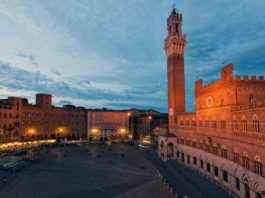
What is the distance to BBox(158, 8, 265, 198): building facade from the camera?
77.8 ft

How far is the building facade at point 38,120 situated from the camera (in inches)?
2441

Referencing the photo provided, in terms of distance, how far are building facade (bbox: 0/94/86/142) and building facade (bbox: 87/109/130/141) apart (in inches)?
180

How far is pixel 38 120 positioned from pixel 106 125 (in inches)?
1211

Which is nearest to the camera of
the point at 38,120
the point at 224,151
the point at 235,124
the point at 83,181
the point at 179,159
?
the point at 235,124

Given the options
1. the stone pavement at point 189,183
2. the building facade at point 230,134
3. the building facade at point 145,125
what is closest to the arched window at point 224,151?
the building facade at point 230,134

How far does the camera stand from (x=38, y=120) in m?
73.1

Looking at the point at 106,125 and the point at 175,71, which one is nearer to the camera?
the point at 175,71

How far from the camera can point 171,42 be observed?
54875 millimetres

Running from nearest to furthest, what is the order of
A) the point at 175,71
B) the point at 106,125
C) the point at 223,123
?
the point at 223,123
the point at 175,71
the point at 106,125

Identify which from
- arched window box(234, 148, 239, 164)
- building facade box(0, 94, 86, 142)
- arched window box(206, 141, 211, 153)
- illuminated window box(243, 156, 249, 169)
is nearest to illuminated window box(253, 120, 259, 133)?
illuminated window box(243, 156, 249, 169)

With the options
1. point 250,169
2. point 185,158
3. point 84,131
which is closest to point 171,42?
point 185,158

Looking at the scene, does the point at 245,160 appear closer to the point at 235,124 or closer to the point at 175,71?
the point at 235,124

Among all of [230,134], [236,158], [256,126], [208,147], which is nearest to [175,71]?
[208,147]

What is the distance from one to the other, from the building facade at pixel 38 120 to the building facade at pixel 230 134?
187 ft
